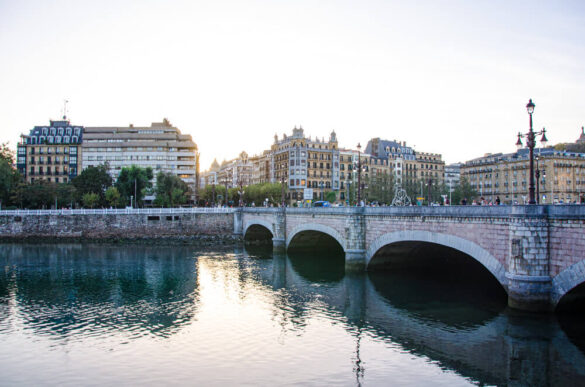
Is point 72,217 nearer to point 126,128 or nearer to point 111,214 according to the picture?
point 111,214

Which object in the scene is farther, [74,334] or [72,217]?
[72,217]

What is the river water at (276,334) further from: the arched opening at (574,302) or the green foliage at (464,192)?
the green foliage at (464,192)

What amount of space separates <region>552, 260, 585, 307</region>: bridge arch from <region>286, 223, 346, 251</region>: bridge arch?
20.2 meters

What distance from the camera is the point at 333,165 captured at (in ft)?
403

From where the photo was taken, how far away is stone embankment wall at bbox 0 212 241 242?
77062 millimetres

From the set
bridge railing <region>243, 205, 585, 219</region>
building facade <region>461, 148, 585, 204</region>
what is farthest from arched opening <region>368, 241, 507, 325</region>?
building facade <region>461, 148, 585, 204</region>

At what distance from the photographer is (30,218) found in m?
77.5

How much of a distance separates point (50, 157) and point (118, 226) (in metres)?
59.5

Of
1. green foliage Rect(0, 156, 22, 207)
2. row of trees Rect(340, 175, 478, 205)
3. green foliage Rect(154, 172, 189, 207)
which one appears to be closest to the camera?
green foliage Rect(0, 156, 22, 207)

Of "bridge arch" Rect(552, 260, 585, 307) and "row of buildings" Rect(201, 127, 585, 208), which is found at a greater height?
"row of buildings" Rect(201, 127, 585, 208)

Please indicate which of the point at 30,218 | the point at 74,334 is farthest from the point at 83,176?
the point at 74,334

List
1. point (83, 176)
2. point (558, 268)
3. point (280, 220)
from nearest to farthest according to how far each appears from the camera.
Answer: point (558, 268), point (280, 220), point (83, 176)

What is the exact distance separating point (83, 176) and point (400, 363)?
94.9 metres

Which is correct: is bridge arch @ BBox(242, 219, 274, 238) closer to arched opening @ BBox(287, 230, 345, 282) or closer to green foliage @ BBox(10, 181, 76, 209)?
arched opening @ BBox(287, 230, 345, 282)
